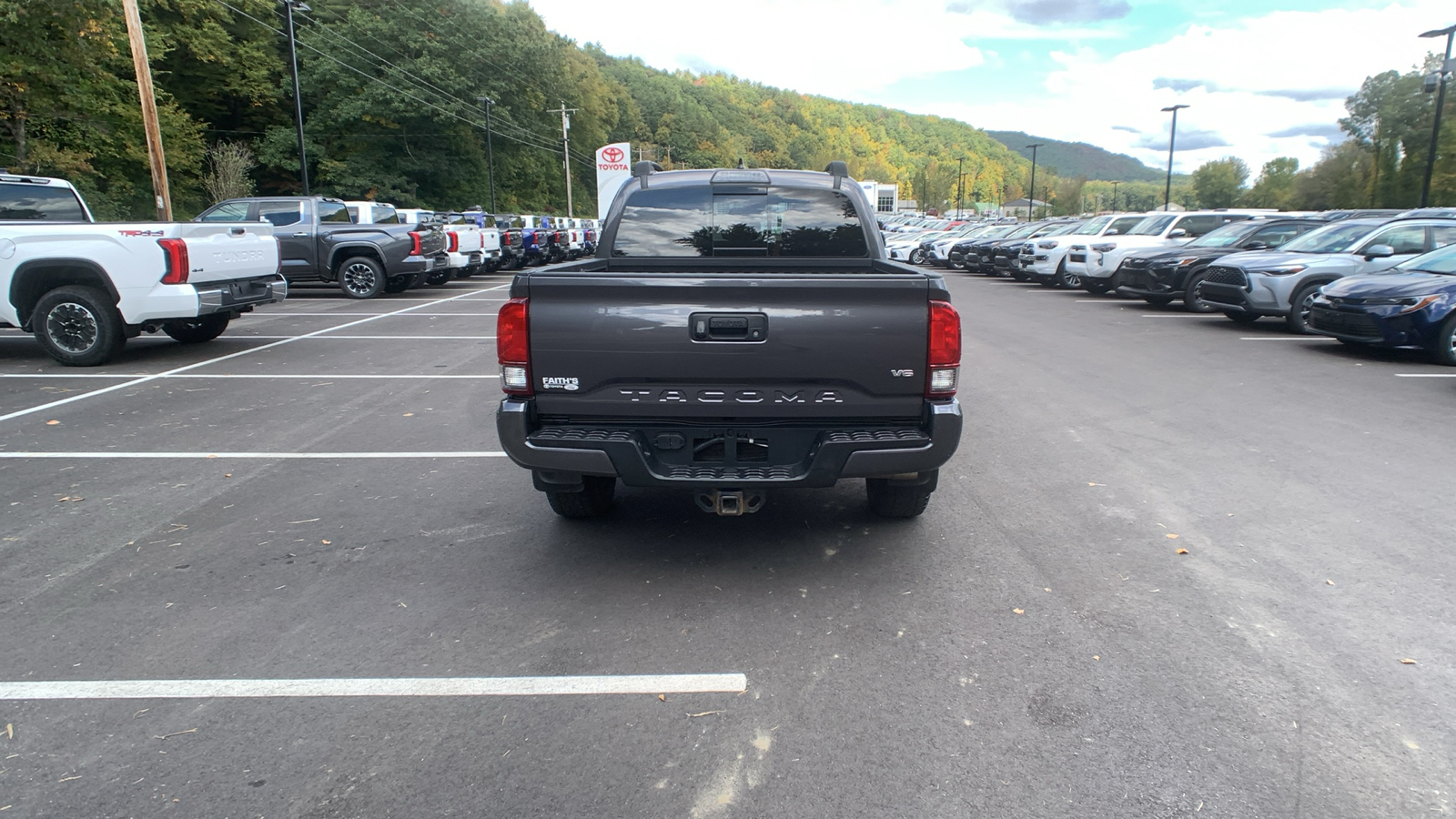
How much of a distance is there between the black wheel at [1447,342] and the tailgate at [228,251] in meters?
13.8

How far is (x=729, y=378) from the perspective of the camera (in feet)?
13.2

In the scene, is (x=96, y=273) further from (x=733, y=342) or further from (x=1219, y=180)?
(x=1219, y=180)

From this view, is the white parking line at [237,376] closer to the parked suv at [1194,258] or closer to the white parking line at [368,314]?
the white parking line at [368,314]

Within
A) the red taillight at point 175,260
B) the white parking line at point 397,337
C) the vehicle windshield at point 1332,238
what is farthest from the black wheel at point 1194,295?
the red taillight at point 175,260

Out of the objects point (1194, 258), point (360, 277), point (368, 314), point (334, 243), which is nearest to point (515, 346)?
point (368, 314)

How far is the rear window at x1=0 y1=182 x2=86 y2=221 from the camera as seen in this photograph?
33.3 feet

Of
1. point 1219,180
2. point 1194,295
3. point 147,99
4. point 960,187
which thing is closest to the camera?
point 1194,295

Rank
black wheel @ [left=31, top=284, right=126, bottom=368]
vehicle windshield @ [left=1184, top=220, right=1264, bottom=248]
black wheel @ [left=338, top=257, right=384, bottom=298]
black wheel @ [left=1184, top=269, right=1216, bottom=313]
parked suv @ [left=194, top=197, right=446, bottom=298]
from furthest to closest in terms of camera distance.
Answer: black wheel @ [left=338, top=257, right=384, bottom=298] → parked suv @ [left=194, top=197, right=446, bottom=298] → vehicle windshield @ [left=1184, top=220, right=1264, bottom=248] → black wheel @ [left=1184, top=269, right=1216, bottom=313] → black wheel @ [left=31, top=284, right=126, bottom=368]

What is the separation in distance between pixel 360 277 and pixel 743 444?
1679 centimetres

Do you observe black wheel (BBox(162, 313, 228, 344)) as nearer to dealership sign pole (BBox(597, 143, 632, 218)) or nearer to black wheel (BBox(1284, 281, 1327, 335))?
black wheel (BBox(1284, 281, 1327, 335))

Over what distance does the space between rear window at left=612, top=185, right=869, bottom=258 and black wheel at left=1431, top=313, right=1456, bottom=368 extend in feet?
28.3

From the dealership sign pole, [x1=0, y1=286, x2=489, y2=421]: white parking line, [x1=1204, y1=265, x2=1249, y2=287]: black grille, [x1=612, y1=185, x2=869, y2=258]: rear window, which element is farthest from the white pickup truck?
the dealership sign pole

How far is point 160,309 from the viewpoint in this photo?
9883 millimetres

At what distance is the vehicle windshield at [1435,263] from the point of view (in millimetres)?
10648
